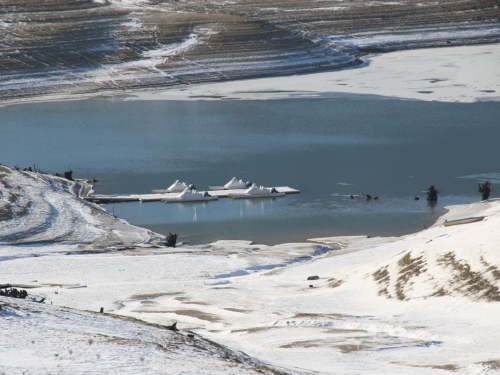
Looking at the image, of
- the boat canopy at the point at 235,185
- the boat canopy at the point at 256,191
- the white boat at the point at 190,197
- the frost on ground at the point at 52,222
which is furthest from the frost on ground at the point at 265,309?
the boat canopy at the point at 235,185

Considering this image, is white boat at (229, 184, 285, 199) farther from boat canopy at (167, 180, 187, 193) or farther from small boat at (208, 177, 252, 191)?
boat canopy at (167, 180, 187, 193)

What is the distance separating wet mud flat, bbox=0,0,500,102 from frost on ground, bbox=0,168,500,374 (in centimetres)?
5163

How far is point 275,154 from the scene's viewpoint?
47406 millimetres

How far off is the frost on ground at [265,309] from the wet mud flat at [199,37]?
5163 centimetres

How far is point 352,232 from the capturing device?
29969 millimetres

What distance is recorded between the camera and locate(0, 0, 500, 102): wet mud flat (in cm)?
7575

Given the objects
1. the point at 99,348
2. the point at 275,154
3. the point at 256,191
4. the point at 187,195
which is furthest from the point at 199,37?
the point at 99,348

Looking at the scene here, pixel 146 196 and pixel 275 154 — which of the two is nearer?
pixel 146 196

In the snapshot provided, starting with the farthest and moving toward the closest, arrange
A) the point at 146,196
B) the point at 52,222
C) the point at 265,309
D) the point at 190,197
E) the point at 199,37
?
the point at 199,37 < the point at 146,196 < the point at 190,197 < the point at 52,222 < the point at 265,309

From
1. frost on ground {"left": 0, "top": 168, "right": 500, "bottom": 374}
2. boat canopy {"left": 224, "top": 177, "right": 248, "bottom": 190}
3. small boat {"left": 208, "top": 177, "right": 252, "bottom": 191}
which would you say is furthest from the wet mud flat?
frost on ground {"left": 0, "top": 168, "right": 500, "bottom": 374}

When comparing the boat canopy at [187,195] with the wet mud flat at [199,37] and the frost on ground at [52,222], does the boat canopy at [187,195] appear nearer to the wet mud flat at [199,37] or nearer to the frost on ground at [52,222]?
the frost on ground at [52,222]

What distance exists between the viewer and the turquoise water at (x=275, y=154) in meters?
33.0

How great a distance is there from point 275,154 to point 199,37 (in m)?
40.3

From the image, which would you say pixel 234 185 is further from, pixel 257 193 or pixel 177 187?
pixel 177 187
